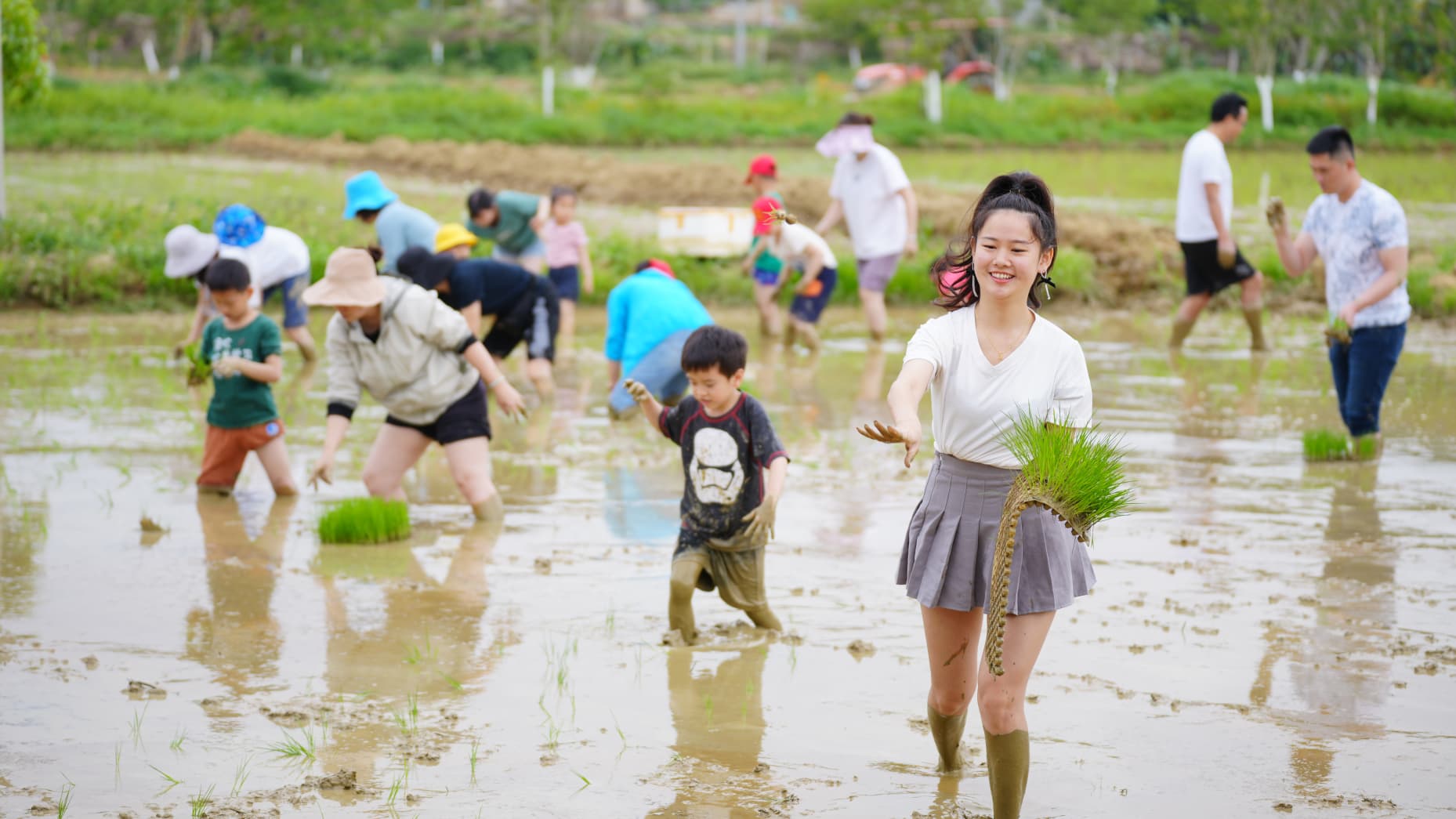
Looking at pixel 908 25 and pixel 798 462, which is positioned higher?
pixel 908 25

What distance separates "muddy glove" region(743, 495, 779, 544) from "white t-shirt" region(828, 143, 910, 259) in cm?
661

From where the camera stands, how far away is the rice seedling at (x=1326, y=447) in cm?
820

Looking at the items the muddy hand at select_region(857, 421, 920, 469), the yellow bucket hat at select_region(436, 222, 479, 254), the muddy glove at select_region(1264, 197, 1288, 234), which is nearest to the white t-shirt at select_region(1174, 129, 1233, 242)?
the muddy glove at select_region(1264, 197, 1288, 234)

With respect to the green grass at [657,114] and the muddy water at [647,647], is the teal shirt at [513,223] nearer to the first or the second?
the muddy water at [647,647]

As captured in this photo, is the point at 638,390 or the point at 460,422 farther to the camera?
the point at 460,422

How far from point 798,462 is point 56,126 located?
2408 centimetres

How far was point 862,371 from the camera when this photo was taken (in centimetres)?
1119

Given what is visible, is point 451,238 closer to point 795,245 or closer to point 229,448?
point 229,448

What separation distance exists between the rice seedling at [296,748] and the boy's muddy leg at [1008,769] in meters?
1.93

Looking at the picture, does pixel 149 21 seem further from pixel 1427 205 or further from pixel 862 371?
pixel 862 371

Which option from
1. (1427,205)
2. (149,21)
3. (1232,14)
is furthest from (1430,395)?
(149,21)

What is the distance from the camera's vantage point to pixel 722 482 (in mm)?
5449

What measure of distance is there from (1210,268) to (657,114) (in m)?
24.6

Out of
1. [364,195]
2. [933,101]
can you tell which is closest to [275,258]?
[364,195]
